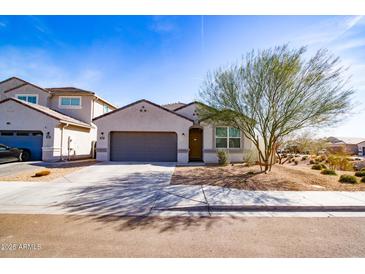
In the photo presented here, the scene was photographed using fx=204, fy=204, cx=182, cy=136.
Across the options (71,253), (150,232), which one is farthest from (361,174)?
(71,253)

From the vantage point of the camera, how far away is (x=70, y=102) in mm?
19891

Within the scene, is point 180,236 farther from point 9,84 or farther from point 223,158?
point 9,84

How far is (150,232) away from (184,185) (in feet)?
13.9

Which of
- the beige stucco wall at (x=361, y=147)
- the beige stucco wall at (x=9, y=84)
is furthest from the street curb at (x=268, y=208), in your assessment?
the beige stucco wall at (x=361, y=147)

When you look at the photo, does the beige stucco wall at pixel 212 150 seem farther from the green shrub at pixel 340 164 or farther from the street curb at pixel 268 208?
the street curb at pixel 268 208

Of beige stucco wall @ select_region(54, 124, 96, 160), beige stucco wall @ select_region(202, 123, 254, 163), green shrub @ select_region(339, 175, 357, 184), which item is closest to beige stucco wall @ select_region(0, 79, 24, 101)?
beige stucco wall @ select_region(54, 124, 96, 160)

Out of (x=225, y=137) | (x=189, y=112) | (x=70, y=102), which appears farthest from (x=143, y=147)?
(x=70, y=102)

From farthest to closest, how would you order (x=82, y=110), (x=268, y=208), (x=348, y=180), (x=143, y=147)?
(x=82, y=110) → (x=143, y=147) → (x=348, y=180) → (x=268, y=208)

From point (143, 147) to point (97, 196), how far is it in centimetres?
938

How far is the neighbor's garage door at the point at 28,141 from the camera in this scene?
606 inches

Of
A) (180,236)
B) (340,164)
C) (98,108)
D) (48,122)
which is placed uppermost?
(98,108)

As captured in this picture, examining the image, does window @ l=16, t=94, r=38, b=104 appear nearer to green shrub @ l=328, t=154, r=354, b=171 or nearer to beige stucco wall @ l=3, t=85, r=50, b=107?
beige stucco wall @ l=3, t=85, r=50, b=107

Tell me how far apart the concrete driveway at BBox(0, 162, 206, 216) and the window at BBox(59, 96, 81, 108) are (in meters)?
12.4

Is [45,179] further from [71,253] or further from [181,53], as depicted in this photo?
[181,53]
